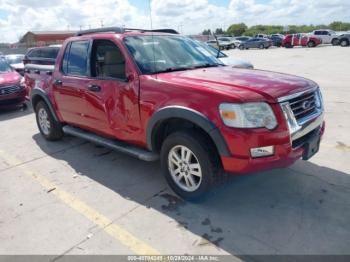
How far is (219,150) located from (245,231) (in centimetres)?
80

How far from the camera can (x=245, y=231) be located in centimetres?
291

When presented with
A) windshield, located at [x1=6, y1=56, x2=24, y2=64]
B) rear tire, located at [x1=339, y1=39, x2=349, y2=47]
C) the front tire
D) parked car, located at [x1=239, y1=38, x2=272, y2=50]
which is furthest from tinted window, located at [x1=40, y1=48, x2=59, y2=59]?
parked car, located at [x1=239, y1=38, x2=272, y2=50]

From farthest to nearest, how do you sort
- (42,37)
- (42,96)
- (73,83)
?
(42,37), (42,96), (73,83)

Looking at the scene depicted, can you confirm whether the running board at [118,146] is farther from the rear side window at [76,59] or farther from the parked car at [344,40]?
the parked car at [344,40]

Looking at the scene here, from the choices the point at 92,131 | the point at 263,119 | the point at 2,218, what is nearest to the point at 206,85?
the point at 263,119

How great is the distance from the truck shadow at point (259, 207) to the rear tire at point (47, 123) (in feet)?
4.54

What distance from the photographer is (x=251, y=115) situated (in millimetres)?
2789

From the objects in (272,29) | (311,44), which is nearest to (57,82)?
(311,44)

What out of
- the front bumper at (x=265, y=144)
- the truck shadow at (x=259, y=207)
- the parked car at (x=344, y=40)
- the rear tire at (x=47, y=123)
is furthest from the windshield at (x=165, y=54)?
the parked car at (x=344, y=40)

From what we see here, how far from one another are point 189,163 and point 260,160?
81cm

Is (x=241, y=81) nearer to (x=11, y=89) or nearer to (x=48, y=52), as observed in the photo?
(x=11, y=89)

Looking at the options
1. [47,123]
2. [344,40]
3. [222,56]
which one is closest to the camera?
[47,123]

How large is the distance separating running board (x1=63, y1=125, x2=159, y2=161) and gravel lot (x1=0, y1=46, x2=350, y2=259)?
0.42 meters

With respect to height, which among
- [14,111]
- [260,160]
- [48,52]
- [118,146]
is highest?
[48,52]
